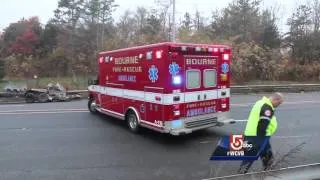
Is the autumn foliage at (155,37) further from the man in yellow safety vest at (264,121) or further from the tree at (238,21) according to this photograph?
the man in yellow safety vest at (264,121)

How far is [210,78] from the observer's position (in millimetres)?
12211

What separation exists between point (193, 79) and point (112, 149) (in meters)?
2.81

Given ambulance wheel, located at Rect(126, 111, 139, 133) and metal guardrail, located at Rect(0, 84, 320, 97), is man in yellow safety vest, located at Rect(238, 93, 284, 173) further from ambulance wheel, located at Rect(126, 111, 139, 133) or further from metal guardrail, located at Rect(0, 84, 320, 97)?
metal guardrail, located at Rect(0, 84, 320, 97)

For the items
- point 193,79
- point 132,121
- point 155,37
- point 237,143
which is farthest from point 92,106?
point 155,37

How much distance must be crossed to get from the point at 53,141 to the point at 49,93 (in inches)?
523

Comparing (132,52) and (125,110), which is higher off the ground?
(132,52)

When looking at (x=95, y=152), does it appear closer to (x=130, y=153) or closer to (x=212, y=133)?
(x=130, y=153)

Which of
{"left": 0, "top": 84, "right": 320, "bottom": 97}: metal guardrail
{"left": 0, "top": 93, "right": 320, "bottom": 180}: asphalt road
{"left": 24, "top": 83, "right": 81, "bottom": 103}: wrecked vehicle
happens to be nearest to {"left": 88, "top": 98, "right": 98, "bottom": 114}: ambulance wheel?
{"left": 0, "top": 93, "right": 320, "bottom": 180}: asphalt road

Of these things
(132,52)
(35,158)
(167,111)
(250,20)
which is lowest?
(35,158)

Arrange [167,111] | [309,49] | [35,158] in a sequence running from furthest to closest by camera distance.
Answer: [309,49], [167,111], [35,158]

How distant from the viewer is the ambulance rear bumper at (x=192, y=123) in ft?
36.8

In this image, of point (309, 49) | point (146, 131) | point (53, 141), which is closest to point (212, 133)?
point (146, 131)

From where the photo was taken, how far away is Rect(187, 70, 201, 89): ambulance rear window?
11.6 meters

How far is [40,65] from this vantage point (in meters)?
53.6
